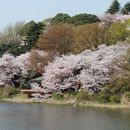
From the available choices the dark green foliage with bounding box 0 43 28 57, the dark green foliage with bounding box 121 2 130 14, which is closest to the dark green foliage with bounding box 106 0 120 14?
the dark green foliage with bounding box 121 2 130 14

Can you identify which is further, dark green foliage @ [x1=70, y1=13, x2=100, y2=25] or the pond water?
dark green foliage @ [x1=70, y1=13, x2=100, y2=25]

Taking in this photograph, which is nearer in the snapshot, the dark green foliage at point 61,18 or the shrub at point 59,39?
the shrub at point 59,39

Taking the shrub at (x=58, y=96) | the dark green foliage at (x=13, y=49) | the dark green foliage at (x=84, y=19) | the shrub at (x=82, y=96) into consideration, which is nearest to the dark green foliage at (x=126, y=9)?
the dark green foliage at (x=84, y=19)

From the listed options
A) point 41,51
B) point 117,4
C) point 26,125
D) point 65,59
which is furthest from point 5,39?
point 26,125

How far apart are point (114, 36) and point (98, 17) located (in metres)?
20.1

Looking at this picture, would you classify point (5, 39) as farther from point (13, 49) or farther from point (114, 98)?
point (114, 98)

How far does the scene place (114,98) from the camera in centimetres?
3562

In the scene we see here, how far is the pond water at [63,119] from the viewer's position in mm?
24062

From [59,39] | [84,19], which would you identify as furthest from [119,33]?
[84,19]

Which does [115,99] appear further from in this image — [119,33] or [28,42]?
[28,42]

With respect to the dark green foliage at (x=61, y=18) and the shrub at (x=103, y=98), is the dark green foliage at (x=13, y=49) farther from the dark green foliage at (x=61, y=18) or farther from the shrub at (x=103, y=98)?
the shrub at (x=103, y=98)

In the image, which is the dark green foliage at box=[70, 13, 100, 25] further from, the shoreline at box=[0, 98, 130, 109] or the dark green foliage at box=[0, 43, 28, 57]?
the shoreline at box=[0, 98, 130, 109]

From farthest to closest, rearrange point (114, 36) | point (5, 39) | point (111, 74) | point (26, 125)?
point (5, 39), point (114, 36), point (111, 74), point (26, 125)

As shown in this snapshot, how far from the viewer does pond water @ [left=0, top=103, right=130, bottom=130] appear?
78.9ft
